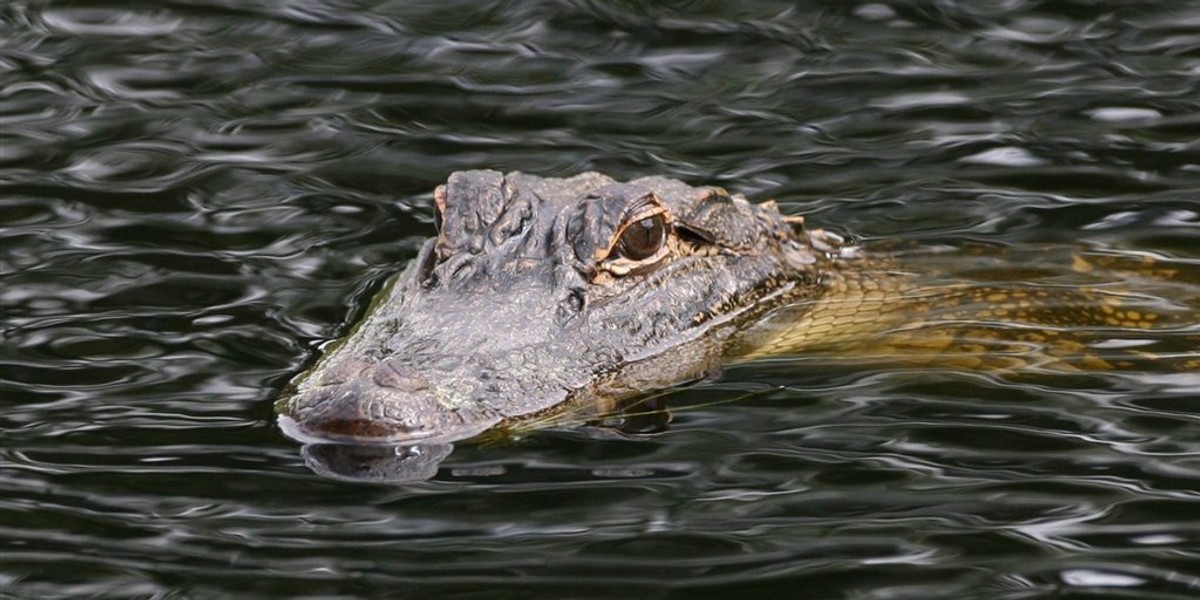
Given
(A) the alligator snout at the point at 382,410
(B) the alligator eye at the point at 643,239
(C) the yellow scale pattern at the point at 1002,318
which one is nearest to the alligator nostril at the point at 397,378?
(A) the alligator snout at the point at 382,410

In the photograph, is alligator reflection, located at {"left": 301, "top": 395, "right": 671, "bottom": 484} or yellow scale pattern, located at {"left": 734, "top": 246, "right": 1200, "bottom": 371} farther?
yellow scale pattern, located at {"left": 734, "top": 246, "right": 1200, "bottom": 371}

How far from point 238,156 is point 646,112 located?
1.99 m

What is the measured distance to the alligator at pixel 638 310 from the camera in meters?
5.81

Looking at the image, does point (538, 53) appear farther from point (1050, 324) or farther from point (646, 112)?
point (1050, 324)

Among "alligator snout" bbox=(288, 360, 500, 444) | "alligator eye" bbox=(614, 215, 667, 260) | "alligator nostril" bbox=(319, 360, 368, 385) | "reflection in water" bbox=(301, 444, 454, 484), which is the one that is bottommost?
"reflection in water" bbox=(301, 444, 454, 484)

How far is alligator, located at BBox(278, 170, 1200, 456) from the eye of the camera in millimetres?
5809

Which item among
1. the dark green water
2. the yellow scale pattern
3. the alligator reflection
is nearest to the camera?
the dark green water

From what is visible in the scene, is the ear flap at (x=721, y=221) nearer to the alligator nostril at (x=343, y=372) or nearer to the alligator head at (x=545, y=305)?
the alligator head at (x=545, y=305)

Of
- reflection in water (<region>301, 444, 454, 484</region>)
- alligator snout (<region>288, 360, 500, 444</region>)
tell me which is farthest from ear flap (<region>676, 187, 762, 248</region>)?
reflection in water (<region>301, 444, 454, 484</region>)

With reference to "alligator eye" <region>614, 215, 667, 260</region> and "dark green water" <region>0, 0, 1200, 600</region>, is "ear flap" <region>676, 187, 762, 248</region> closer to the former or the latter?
"alligator eye" <region>614, 215, 667, 260</region>

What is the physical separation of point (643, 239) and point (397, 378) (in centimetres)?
141

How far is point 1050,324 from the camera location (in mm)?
6902

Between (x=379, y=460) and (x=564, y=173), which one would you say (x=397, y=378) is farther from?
(x=564, y=173)

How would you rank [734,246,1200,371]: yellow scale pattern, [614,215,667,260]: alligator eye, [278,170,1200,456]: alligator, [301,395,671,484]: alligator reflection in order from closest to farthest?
[301,395,671,484]: alligator reflection → [278,170,1200,456]: alligator → [734,246,1200,371]: yellow scale pattern → [614,215,667,260]: alligator eye
